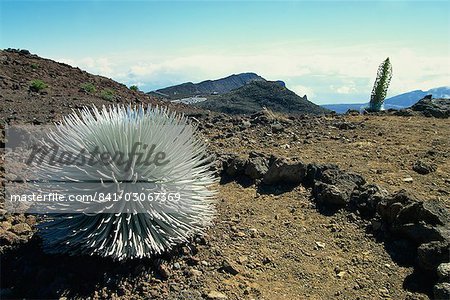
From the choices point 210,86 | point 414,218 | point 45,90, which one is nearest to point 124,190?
point 414,218

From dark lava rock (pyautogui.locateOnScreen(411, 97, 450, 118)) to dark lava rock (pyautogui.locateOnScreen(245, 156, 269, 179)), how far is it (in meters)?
4.83

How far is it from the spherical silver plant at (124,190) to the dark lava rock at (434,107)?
21.6ft

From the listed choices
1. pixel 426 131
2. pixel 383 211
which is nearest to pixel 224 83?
pixel 426 131

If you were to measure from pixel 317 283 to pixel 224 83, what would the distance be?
34896 mm

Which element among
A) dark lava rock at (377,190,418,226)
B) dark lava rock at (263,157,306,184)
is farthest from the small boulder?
dark lava rock at (377,190,418,226)

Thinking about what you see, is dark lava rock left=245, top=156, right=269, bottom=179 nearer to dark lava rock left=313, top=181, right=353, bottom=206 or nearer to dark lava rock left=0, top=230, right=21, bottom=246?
dark lava rock left=313, top=181, right=353, bottom=206

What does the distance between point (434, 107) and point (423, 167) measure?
4284 millimetres

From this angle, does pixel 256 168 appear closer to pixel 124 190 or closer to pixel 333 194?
pixel 333 194

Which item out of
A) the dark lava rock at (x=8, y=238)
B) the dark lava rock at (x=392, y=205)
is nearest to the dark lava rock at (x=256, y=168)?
the dark lava rock at (x=392, y=205)

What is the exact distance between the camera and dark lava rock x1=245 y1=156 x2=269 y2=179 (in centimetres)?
452

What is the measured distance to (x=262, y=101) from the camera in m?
19.8

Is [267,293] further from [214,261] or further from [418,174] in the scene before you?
[418,174]

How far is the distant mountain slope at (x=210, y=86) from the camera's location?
31.0m

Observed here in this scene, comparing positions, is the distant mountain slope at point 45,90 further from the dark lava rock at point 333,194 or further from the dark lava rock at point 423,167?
the dark lava rock at point 423,167
